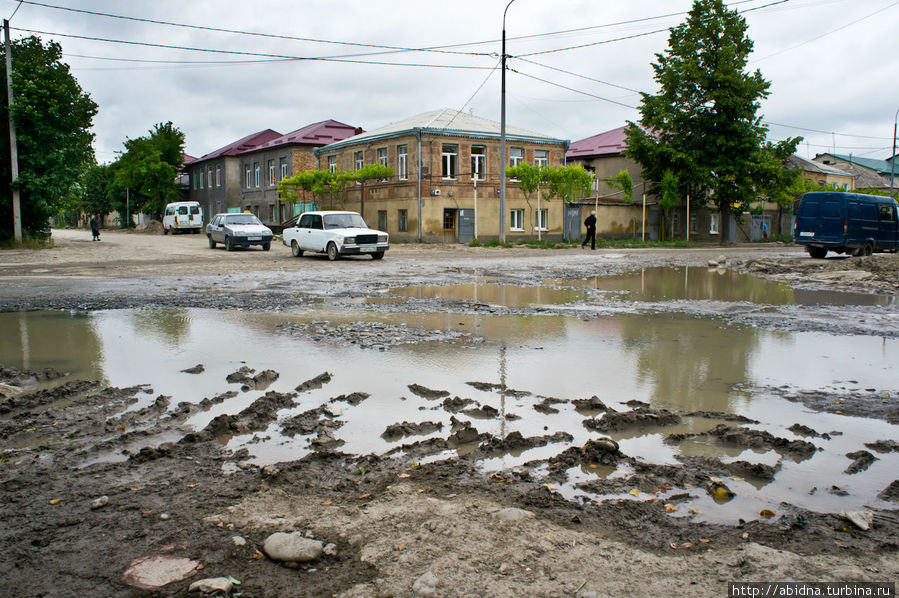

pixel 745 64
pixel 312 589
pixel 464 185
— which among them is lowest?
pixel 312 589

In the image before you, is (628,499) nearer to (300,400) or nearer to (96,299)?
(300,400)

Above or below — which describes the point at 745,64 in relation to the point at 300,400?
above


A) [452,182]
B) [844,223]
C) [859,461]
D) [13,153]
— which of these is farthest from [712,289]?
[13,153]

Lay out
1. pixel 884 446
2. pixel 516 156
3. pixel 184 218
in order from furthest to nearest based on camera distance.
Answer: pixel 184 218, pixel 516 156, pixel 884 446

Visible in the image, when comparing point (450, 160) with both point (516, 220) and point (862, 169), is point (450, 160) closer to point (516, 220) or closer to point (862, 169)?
point (516, 220)

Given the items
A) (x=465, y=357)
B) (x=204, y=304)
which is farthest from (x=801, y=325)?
(x=204, y=304)

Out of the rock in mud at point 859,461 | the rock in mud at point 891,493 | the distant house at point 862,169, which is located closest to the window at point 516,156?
the rock in mud at point 859,461

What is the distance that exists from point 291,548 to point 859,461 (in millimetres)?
3588

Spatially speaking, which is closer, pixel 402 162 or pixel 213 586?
pixel 213 586

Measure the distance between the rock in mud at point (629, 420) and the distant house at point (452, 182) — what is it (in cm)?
3410

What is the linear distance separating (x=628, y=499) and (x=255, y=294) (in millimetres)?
11110

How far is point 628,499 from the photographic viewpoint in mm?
3713

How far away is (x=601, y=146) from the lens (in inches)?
2076

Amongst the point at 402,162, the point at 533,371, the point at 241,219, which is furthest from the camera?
the point at 402,162
